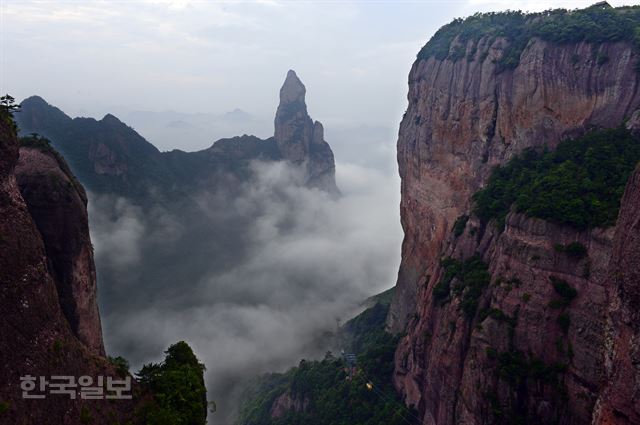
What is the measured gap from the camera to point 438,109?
49.8m

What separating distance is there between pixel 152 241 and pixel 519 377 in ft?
324

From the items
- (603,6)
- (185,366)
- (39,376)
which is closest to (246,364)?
(185,366)

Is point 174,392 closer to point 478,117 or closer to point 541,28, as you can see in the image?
point 478,117

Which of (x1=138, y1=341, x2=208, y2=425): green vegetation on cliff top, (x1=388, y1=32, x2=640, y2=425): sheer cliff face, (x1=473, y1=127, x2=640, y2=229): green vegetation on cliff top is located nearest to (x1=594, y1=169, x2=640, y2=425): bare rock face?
(x1=388, y1=32, x2=640, y2=425): sheer cliff face

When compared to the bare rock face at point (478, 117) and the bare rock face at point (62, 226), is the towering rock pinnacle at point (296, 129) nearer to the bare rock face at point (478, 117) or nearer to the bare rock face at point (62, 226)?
the bare rock face at point (478, 117)

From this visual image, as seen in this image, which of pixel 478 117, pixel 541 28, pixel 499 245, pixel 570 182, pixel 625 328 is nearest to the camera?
pixel 625 328

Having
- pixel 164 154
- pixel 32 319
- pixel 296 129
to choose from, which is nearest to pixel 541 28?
pixel 32 319

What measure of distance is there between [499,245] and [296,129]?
126 meters

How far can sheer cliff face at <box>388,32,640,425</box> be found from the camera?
2575 centimetres

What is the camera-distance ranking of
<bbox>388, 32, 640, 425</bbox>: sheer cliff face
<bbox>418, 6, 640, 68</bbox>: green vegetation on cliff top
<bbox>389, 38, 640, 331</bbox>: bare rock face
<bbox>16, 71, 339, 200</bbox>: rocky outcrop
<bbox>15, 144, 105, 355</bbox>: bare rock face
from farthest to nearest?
<bbox>16, 71, 339, 200</bbox>: rocky outcrop < <bbox>418, 6, 640, 68</bbox>: green vegetation on cliff top < <bbox>389, 38, 640, 331</bbox>: bare rock face < <bbox>388, 32, 640, 425</bbox>: sheer cliff face < <bbox>15, 144, 105, 355</bbox>: bare rock face

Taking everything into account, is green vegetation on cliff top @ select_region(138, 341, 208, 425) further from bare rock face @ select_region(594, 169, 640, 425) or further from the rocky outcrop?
the rocky outcrop

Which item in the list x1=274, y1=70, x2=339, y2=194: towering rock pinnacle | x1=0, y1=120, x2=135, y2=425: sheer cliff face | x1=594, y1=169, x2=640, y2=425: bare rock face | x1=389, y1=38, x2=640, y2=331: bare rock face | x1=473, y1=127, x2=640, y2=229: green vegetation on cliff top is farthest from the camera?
x1=274, y1=70, x2=339, y2=194: towering rock pinnacle

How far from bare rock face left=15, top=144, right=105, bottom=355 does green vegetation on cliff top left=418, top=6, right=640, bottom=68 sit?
128 feet

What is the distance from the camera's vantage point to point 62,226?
26.0m
